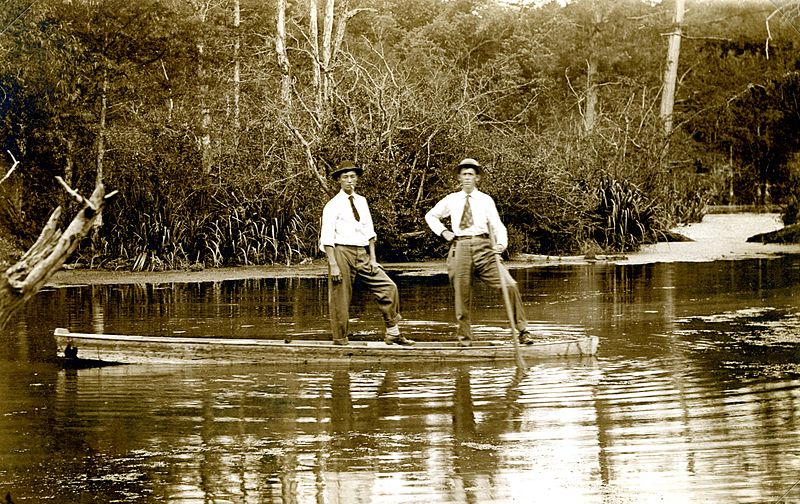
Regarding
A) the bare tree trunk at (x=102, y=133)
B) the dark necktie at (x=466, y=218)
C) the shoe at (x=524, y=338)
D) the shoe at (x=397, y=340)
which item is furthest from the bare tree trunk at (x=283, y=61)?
the shoe at (x=524, y=338)

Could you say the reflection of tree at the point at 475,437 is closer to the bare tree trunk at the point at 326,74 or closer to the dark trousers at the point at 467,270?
the dark trousers at the point at 467,270

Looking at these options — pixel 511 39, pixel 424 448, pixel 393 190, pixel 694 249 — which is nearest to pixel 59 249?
pixel 424 448

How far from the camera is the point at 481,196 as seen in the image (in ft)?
37.4

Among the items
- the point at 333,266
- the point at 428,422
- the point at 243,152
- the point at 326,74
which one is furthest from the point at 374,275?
the point at 243,152

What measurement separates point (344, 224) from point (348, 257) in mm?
307

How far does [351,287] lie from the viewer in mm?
11227

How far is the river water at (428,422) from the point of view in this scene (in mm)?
6312

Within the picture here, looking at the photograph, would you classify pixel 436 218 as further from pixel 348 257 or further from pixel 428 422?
pixel 428 422

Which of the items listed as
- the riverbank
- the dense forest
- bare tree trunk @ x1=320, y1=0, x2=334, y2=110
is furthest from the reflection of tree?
bare tree trunk @ x1=320, y1=0, x2=334, y2=110

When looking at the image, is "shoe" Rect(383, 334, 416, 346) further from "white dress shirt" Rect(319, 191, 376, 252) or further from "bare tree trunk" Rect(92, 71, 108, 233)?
Result: "bare tree trunk" Rect(92, 71, 108, 233)

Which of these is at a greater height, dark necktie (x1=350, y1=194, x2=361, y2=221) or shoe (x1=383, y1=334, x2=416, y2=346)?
dark necktie (x1=350, y1=194, x2=361, y2=221)

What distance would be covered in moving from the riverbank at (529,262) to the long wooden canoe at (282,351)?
9.70 metres

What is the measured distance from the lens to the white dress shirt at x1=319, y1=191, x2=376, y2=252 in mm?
11188

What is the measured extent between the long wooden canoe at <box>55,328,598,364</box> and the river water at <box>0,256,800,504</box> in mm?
133
